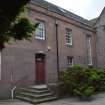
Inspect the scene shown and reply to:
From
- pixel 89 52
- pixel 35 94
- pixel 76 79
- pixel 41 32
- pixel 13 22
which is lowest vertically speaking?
pixel 35 94

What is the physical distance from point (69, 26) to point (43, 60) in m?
5.11

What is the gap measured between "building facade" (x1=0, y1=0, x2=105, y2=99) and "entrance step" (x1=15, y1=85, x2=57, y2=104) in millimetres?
653

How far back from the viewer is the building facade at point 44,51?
550 inches

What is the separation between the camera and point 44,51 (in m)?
16.9

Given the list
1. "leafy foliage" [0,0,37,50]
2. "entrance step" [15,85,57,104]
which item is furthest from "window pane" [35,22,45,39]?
"leafy foliage" [0,0,37,50]

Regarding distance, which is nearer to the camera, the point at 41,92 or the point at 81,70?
the point at 41,92

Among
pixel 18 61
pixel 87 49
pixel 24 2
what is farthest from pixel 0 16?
pixel 87 49

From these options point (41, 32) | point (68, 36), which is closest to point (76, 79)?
point (41, 32)

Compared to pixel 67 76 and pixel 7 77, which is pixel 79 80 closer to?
pixel 67 76

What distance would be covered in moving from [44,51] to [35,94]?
4.84 meters

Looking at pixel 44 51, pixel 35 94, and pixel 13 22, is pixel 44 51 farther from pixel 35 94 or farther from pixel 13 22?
pixel 13 22

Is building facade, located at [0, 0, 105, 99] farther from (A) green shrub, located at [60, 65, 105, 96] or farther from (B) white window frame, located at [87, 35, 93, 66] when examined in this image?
(A) green shrub, located at [60, 65, 105, 96]

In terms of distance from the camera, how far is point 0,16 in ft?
13.7

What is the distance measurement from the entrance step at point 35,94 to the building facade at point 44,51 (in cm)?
65
